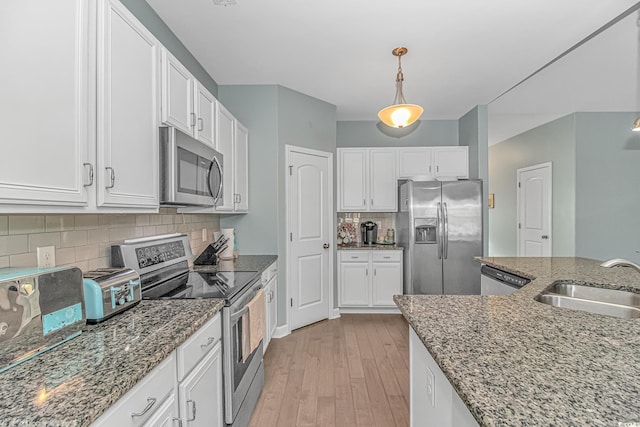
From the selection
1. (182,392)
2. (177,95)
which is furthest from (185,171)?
(182,392)

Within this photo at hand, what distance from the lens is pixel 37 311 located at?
96 centimetres

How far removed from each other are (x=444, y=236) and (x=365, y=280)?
44.7 inches

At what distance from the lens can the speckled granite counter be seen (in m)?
0.72

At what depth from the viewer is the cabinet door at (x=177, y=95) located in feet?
5.65

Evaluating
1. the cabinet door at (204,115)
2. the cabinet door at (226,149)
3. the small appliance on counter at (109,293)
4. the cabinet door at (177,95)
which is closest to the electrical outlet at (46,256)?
the small appliance on counter at (109,293)

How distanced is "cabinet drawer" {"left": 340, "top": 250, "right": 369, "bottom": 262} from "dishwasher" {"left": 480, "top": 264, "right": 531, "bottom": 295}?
169 centimetres

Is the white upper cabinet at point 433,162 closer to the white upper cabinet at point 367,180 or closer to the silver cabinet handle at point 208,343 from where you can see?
the white upper cabinet at point 367,180

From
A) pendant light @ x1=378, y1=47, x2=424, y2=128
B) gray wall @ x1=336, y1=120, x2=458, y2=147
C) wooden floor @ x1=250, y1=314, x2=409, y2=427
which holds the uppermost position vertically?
gray wall @ x1=336, y1=120, x2=458, y2=147

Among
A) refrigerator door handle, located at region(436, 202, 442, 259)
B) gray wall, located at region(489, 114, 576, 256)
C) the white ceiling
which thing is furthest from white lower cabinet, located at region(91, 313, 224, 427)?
gray wall, located at region(489, 114, 576, 256)

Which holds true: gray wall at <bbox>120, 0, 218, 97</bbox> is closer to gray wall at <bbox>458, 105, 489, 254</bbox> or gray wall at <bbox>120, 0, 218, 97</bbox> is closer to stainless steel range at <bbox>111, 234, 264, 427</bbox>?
stainless steel range at <bbox>111, 234, 264, 427</bbox>

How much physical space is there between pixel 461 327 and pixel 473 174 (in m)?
3.77

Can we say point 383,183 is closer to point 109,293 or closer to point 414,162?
point 414,162

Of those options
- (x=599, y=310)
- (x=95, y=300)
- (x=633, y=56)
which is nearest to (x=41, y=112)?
(x=95, y=300)

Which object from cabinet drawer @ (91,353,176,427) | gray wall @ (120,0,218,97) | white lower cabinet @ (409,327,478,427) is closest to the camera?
cabinet drawer @ (91,353,176,427)
